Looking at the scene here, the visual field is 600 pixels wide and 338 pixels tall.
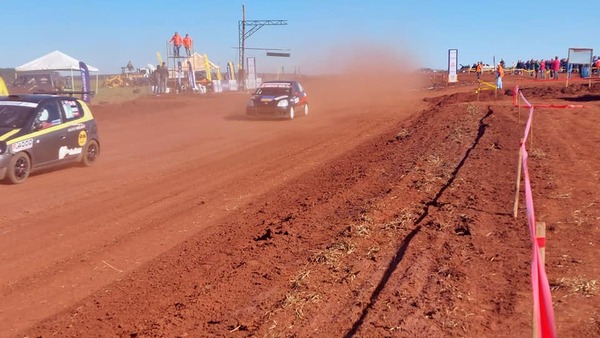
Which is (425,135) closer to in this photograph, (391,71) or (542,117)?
(542,117)

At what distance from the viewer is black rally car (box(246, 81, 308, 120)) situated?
23953 mm

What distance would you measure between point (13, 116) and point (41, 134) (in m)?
0.62

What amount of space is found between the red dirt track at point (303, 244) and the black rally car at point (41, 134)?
0.36 m

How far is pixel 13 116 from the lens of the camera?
36.9 feet

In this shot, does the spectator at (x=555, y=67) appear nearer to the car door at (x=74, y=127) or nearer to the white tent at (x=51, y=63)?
the white tent at (x=51, y=63)

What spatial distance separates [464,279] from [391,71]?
167 ft

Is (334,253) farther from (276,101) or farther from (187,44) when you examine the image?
(187,44)

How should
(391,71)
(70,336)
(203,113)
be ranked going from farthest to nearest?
(391,71), (203,113), (70,336)

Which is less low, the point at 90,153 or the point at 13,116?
the point at 13,116

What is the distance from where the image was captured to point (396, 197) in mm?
8672

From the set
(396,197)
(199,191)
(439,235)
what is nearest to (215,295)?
(439,235)

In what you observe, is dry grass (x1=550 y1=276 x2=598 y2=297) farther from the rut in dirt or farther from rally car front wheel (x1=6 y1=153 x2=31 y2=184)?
rally car front wheel (x1=6 y1=153 x2=31 y2=184)

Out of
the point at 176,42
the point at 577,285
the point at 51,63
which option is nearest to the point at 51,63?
the point at 51,63

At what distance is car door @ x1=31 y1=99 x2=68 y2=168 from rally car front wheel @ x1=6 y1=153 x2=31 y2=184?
0.59 feet
